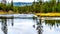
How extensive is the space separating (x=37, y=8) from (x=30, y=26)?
28 centimetres

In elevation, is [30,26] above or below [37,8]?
below

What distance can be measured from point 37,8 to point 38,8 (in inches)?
0.6

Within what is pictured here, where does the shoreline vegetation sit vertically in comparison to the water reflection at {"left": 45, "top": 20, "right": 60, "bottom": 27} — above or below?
above

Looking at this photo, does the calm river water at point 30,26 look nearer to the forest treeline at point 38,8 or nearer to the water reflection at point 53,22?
the water reflection at point 53,22

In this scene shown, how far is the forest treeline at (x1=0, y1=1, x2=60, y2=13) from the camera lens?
8.75ft

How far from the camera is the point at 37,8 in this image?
267 cm

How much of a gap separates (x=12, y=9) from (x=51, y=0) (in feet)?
1.94

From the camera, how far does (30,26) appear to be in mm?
2658

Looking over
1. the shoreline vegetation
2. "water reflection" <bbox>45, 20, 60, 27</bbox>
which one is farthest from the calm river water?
the shoreline vegetation

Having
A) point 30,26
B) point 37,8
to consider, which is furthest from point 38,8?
point 30,26

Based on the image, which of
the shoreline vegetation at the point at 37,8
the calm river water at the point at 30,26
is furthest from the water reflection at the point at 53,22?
the shoreline vegetation at the point at 37,8

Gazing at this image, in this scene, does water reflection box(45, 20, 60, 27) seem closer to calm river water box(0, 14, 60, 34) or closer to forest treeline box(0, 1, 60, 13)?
calm river water box(0, 14, 60, 34)

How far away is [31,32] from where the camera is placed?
2652mm

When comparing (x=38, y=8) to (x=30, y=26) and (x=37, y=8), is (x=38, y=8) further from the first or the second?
(x=30, y=26)
